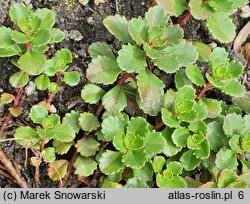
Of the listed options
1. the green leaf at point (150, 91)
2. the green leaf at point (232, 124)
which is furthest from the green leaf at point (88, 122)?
the green leaf at point (232, 124)

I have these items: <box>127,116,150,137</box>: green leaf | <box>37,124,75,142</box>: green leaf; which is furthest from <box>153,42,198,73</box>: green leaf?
<box>37,124,75,142</box>: green leaf

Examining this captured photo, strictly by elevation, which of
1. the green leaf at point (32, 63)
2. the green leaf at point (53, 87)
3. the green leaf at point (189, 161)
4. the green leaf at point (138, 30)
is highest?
the green leaf at point (138, 30)

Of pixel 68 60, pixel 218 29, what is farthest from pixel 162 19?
pixel 68 60

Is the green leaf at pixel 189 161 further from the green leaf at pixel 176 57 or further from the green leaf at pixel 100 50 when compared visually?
the green leaf at pixel 100 50

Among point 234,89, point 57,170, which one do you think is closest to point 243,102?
point 234,89

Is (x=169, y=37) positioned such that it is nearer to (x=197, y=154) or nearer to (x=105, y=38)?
(x=105, y=38)

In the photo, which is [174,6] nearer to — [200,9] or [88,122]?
[200,9]
